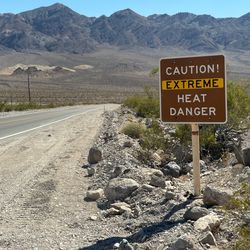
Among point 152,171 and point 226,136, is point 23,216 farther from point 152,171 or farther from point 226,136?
point 226,136

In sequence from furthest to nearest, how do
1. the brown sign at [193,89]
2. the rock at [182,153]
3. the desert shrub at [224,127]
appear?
1. the desert shrub at [224,127]
2. the rock at [182,153]
3. the brown sign at [193,89]

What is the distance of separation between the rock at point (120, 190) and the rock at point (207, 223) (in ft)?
9.35

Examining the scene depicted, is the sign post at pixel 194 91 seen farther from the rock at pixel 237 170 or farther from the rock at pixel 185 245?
the rock at pixel 185 245

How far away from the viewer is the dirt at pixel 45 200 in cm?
752

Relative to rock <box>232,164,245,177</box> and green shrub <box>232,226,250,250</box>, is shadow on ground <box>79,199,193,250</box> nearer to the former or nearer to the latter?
green shrub <box>232,226,250,250</box>

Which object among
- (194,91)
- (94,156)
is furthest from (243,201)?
(94,156)

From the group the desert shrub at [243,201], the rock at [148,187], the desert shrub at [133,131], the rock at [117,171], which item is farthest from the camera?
the desert shrub at [133,131]

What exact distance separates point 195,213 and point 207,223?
0.59m

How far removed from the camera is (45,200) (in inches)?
388

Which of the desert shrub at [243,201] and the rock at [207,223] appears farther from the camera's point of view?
the rock at [207,223]

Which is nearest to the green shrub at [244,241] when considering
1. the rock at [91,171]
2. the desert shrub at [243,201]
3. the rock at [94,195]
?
the desert shrub at [243,201]

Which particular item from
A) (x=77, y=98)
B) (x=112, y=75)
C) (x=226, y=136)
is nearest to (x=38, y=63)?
(x=112, y=75)

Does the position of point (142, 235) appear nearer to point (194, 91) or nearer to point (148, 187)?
point (194, 91)

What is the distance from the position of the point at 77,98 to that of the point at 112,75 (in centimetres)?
5788
